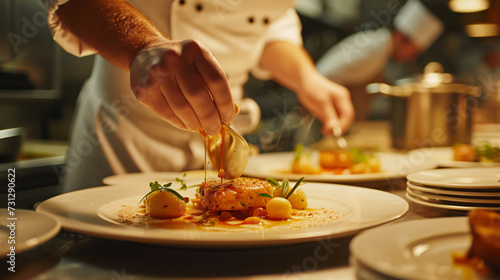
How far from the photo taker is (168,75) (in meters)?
1.16

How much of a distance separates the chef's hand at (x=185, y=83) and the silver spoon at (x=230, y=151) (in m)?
0.14

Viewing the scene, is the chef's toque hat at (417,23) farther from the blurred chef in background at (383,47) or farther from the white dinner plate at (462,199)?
the white dinner plate at (462,199)

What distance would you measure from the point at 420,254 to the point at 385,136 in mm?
3067

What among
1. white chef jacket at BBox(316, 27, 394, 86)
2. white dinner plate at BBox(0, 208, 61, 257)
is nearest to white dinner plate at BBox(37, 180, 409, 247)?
white dinner plate at BBox(0, 208, 61, 257)

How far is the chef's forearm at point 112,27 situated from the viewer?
1.33m

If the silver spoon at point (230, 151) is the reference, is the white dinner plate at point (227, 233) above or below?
below

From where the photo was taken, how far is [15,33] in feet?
13.1

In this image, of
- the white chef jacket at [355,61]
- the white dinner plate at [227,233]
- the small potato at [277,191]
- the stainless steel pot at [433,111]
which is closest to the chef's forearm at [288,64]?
the stainless steel pot at [433,111]

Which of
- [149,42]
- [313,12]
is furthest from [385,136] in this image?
[149,42]

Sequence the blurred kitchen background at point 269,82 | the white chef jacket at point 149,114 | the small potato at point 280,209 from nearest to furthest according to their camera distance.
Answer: the small potato at point 280,209, the white chef jacket at point 149,114, the blurred kitchen background at point 269,82

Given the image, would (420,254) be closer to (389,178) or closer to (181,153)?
(389,178)

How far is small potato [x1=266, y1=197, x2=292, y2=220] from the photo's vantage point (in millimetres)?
1249

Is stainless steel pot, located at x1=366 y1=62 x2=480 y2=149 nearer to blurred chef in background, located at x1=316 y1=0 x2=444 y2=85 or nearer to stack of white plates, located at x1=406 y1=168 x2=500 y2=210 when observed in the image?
stack of white plates, located at x1=406 y1=168 x2=500 y2=210

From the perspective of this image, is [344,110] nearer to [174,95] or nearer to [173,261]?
[174,95]
